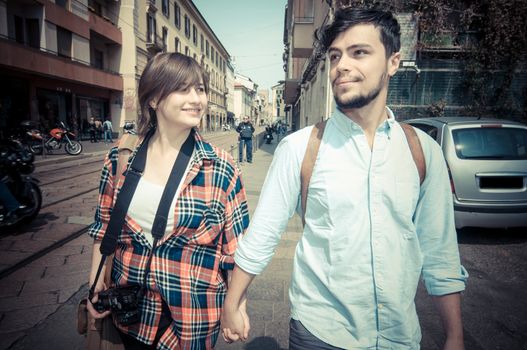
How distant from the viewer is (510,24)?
9.02 metres

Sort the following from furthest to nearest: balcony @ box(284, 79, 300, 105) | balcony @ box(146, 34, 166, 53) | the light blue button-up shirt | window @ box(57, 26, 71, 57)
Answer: balcony @ box(146, 34, 166, 53) < balcony @ box(284, 79, 300, 105) < window @ box(57, 26, 71, 57) < the light blue button-up shirt

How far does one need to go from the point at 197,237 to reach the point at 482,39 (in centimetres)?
1201

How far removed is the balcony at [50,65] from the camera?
1420cm

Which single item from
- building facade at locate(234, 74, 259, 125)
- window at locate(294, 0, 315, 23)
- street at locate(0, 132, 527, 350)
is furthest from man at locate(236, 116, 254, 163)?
building facade at locate(234, 74, 259, 125)

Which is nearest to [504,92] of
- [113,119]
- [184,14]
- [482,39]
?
[482,39]

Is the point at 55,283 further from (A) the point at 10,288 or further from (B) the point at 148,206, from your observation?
(B) the point at 148,206

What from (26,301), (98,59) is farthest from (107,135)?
(26,301)

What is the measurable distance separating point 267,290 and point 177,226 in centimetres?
194

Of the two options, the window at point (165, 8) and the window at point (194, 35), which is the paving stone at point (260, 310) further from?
the window at point (194, 35)

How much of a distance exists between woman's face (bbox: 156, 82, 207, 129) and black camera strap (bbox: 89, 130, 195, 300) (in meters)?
0.19

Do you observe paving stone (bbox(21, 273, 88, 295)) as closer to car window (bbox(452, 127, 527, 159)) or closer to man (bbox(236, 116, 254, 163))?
car window (bbox(452, 127, 527, 159))

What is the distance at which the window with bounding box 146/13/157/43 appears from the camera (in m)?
26.5

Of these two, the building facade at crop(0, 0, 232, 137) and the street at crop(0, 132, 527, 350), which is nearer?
the street at crop(0, 132, 527, 350)

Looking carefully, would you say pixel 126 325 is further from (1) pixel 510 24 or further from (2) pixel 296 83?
(2) pixel 296 83
